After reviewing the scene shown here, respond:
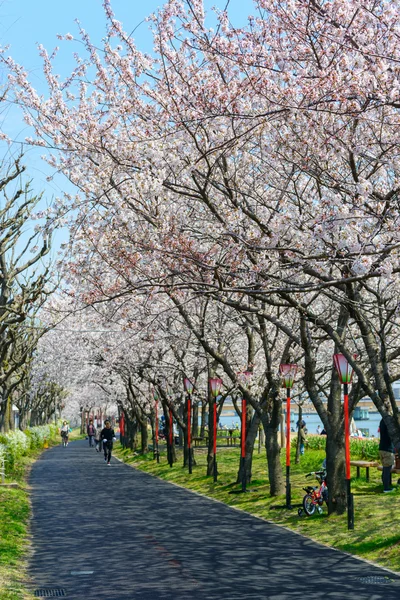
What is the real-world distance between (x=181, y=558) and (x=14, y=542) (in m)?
3.08

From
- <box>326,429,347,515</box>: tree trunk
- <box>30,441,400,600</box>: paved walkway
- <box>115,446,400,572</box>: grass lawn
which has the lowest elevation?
<box>30,441,400,600</box>: paved walkway

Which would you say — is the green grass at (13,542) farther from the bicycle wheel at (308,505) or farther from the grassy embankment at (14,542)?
the bicycle wheel at (308,505)

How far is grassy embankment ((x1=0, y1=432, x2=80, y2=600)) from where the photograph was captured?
31.0ft

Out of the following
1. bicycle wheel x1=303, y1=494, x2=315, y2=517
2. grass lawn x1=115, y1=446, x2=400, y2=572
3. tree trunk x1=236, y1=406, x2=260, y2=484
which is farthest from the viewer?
tree trunk x1=236, y1=406, x2=260, y2=484

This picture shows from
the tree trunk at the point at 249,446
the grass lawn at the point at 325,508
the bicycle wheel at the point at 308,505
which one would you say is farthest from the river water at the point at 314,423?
the bicycle wheel at the point at 308,505

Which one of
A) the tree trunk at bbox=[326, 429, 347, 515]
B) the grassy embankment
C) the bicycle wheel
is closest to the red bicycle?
the bicycle wheel

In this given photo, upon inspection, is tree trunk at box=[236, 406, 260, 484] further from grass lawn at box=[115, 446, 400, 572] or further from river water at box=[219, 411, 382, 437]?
river water at box=[219, 411, 382, 437]

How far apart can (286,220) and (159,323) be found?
1656 cm

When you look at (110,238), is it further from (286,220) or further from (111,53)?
(286,220)

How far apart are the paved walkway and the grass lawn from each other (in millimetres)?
473

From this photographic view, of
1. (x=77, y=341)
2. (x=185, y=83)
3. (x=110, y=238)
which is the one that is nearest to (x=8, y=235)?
(x=110, y=238)

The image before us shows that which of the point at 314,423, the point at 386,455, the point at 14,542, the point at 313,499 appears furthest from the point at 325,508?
the point at 314,423

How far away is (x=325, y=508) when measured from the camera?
680 inches

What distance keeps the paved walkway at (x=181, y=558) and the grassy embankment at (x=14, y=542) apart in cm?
22
